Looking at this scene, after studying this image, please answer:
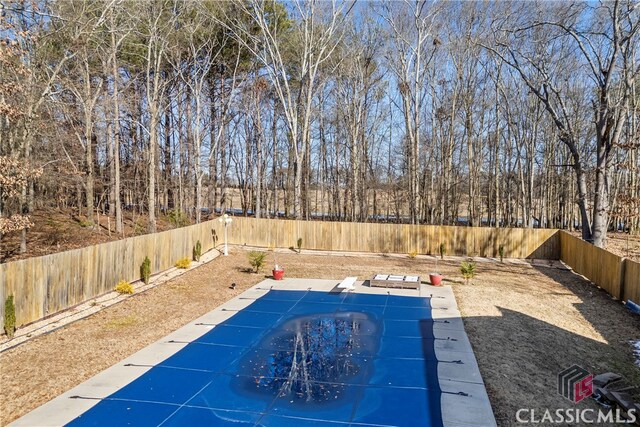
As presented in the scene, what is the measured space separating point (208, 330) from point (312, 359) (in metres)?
2.90

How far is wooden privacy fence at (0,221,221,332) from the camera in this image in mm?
9414

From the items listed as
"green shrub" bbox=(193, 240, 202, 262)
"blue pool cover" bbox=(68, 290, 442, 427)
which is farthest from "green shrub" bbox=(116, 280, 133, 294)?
"green shrub" bbox=(193, 240, 202, 262)

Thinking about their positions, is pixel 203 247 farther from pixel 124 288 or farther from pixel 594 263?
pixel 594 263

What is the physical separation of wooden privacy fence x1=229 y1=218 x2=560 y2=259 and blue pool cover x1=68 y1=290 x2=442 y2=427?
1105 cm

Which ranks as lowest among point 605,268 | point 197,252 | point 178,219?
point 197,252

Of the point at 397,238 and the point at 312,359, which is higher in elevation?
the point at 397,238

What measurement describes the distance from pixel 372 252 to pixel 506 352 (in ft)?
45.4

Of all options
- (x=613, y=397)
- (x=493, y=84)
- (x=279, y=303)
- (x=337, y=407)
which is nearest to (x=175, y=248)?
(x=279, y=303)

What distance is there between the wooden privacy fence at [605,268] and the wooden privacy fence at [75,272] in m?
14.2

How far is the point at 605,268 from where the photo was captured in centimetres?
1389

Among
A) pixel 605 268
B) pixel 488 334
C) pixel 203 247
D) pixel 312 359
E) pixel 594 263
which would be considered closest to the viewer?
pixel 312 359

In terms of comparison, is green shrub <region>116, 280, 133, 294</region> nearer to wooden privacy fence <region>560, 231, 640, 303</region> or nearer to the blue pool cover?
the blue pool cover

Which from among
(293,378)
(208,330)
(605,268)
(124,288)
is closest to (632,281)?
(605,268)

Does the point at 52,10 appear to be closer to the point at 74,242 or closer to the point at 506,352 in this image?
the point at 74,242
